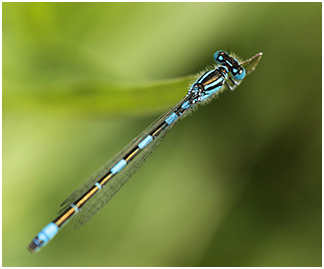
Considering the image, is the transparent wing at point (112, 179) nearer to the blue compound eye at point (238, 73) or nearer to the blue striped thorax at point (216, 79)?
the blue striped thorax at point (216, 79)

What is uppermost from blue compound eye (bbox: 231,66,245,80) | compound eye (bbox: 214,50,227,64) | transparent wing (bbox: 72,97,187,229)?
compound eye (bbox: 214,50,227,64)

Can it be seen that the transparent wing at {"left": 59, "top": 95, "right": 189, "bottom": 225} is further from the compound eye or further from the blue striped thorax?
the compound eye

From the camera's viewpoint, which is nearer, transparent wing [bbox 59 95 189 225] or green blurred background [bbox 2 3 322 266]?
transparent wing [bbox 59 95 189 225]

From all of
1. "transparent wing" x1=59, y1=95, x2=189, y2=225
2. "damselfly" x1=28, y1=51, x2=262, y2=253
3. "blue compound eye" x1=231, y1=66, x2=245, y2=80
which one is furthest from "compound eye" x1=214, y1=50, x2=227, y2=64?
"transparent wing" x1=59, y1=95, x2=189, y2=225

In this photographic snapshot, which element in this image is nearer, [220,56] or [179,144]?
[220,56]

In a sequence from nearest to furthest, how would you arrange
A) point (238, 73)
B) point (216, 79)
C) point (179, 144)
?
1. point (238, 73)
2. point (216, 79)
3. point (179, 144)

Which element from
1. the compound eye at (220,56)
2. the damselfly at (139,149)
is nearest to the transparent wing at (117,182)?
the damselfly at (139,149)

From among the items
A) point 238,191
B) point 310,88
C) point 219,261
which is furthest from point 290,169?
point 219,261

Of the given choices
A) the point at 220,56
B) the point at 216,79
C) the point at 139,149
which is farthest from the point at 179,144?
the point at 220,56

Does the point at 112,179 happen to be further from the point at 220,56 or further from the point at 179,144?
the point at 220,56
